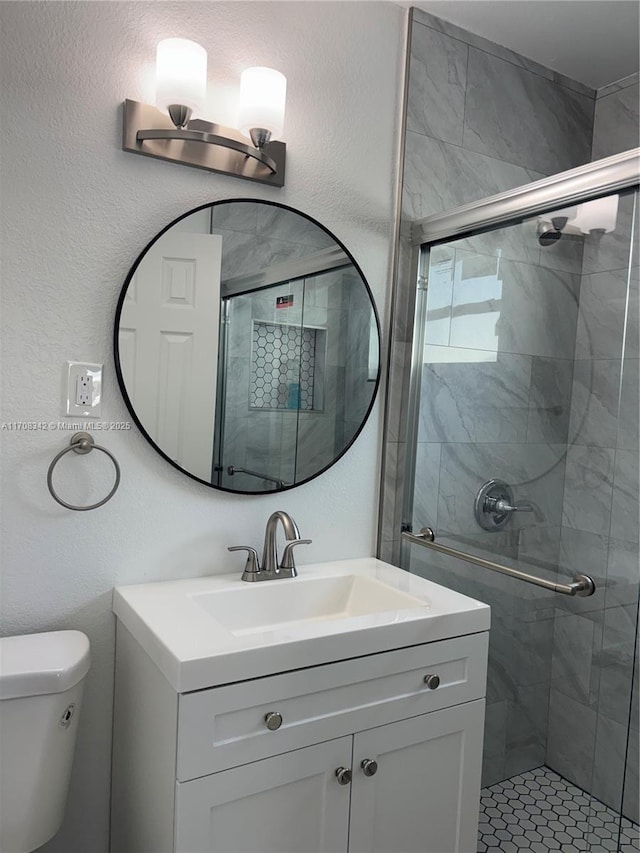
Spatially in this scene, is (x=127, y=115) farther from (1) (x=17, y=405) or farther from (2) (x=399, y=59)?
(2) (x=399, y=59)

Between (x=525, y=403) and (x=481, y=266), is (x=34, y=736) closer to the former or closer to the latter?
(x=525, y=403)

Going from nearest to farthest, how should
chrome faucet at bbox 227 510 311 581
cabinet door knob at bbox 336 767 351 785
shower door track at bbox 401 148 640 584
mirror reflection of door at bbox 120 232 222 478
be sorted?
cabinet door knob at bbox 336 767 351 785 < shower door track at bbox 401 148 640 584 < mirror reflection of door at bbox 120 232 222 478 < chrome faucet at bbox 227 510 311 581

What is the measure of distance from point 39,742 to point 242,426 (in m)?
0.85

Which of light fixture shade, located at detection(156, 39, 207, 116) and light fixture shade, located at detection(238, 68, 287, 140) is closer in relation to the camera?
light fixture shade, located at detection(156, 39, 207, 116)

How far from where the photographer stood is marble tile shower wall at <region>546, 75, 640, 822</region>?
1.51 meters

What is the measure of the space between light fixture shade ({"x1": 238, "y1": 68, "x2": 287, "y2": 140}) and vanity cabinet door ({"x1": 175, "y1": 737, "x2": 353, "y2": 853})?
1450 mm

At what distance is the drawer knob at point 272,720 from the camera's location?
1.28m

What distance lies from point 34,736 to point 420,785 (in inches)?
33.8

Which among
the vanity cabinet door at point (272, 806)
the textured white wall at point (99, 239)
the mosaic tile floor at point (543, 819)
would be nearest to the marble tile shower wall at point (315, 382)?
the textured white wall at point (99, 239)

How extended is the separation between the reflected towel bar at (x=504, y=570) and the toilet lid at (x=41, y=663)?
3.24 feet

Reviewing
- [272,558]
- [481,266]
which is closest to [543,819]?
[272,558]

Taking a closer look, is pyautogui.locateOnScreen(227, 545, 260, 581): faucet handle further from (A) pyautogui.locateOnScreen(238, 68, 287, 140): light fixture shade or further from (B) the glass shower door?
(A) pyautogui.locateOnScreen(238, 68, 287, 140): light fixture shade

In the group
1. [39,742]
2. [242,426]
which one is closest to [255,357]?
[242,426]

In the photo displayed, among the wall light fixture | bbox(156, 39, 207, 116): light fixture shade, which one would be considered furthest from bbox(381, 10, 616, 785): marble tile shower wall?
bbox(156, 39, 207, 116): light fixture shade
